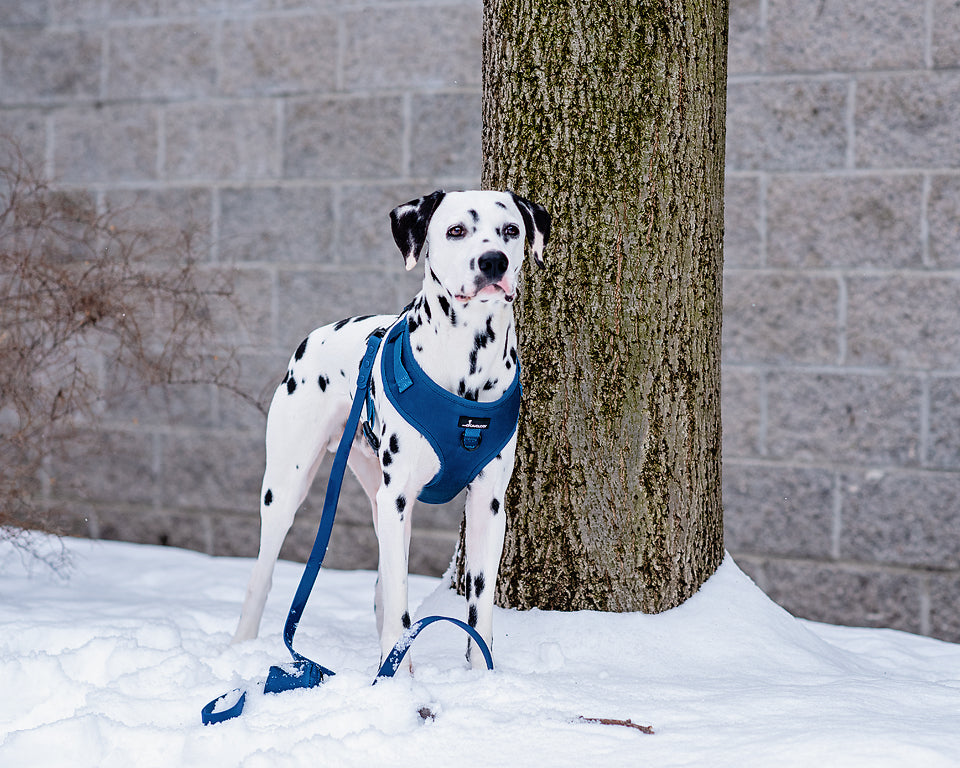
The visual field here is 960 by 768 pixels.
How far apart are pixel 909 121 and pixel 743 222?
3.00 ft

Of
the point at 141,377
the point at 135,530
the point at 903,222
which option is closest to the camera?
the point at 903,222

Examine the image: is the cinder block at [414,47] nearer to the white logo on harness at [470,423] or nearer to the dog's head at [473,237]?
the dog's head at [473,237]

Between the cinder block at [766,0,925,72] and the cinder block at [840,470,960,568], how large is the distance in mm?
2057

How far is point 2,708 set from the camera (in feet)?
9.21

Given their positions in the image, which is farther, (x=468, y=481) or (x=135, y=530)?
(x=135, y=530)

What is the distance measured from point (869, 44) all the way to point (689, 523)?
2790 mm

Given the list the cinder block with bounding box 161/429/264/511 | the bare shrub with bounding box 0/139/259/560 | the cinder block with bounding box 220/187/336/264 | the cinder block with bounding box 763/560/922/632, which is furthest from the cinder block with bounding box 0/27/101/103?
the cinder block with bounding box 763/560/922/632

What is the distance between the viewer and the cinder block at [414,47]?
17.5ft

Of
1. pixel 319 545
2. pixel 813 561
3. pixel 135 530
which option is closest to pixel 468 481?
pixel 319 545

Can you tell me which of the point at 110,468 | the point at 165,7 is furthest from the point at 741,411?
the point at 165,7

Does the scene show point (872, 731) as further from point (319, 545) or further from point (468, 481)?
point (319, 545)

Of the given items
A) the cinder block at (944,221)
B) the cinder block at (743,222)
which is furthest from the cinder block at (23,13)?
the cinder block at (944,221)

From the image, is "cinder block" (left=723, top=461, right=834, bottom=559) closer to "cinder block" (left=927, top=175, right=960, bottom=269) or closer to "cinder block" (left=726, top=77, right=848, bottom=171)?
"cinder block" (left=927, top=175, right=960, bottom=269)

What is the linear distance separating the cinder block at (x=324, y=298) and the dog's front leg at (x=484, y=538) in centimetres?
271
